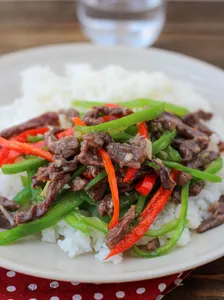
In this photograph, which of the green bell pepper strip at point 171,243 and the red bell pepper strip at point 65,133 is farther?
the red bell pepper strip at point 65,133

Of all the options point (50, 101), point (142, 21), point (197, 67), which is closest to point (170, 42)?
point (142, 21)

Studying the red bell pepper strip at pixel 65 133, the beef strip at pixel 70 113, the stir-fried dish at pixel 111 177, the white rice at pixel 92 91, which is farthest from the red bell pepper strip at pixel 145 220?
the beef strip at pixel 70 113

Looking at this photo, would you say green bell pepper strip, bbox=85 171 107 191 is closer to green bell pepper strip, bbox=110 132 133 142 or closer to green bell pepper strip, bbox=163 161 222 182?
green bell pepper strip, bbox=110 132 133 142

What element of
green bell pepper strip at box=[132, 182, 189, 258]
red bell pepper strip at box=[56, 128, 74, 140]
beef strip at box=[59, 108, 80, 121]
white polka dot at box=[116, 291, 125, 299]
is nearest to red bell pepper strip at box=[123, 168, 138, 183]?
green bell pepper strip at box=[132, 182, 189, 258]

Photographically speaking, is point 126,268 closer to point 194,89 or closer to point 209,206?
point 209,206

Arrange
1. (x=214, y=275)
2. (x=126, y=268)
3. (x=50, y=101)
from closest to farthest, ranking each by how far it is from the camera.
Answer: (x=126, y=268) < (x=214, y=275) < (x=50, y=101)

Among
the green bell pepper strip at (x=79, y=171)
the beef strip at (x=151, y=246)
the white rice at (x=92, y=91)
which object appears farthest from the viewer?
the white rice at (x=92, y=91)

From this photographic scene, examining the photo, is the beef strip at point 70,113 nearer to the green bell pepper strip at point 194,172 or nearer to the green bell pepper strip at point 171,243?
the green bell pepper strip at point 194,172
